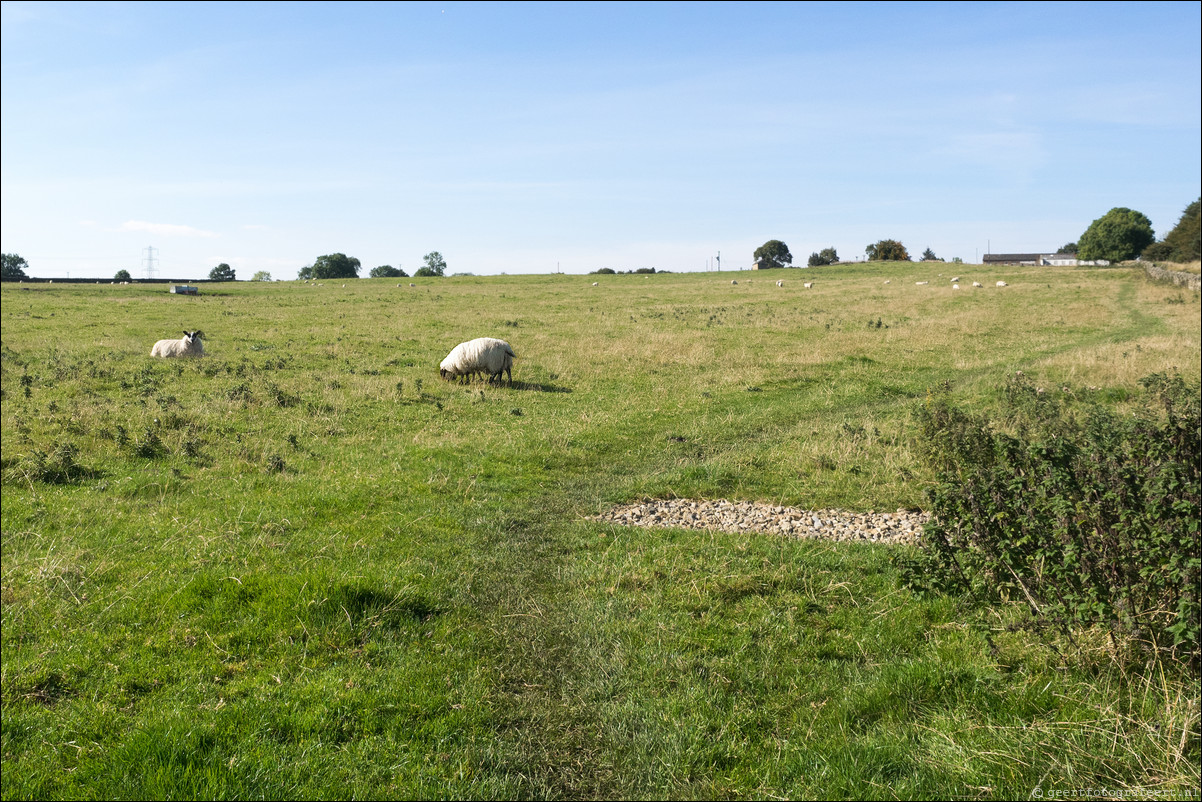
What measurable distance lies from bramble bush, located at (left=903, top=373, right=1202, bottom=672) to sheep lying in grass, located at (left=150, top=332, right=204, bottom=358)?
2720cm

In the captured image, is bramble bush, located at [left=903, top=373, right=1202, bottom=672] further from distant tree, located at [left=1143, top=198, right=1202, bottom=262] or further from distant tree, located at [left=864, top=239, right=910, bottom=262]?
distant tree, located at [left=864, top=239, right=910, bottom=262]

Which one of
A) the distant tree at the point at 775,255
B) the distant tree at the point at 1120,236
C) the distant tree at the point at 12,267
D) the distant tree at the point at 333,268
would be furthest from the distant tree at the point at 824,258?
the distant tree at the point at 12,267

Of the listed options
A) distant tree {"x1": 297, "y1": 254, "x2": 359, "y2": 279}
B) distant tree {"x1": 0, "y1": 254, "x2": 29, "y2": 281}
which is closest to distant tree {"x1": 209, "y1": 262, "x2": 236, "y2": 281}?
distant tree {"x1": 297, "y1": 254, "x2": 359, "y2": 279}

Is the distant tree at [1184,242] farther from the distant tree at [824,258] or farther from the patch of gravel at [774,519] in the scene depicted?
the patch of gravel at [774,519]

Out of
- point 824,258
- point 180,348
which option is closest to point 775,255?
point 824,258

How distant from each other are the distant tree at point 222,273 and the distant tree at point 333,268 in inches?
638

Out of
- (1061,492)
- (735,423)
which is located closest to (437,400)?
(735,423)

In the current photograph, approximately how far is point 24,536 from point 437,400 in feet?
34.4

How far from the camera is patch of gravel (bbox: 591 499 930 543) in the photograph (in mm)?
10430

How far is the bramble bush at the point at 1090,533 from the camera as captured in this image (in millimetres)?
5891

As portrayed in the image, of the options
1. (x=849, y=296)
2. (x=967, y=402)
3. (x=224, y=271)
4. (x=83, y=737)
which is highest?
(x=224, y=271)

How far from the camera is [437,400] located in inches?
770

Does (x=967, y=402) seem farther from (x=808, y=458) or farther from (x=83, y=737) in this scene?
(x=83, y=737)

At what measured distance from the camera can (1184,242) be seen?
9694 cm
